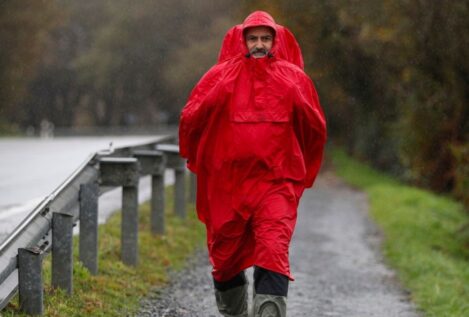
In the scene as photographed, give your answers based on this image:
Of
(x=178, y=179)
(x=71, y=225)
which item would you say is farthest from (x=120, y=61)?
(x=71, y=225)

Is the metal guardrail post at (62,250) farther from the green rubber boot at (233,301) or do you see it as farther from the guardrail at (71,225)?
the green rubber boot at (233,301)

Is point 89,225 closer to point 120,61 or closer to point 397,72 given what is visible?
point 397,72

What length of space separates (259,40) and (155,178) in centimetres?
459

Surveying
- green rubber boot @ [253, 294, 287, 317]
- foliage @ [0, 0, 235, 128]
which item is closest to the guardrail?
green rubber boot @ [253, 294, 287, 317]

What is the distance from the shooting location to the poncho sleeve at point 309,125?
580 cm

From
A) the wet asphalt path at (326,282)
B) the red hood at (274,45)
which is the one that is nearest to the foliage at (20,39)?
the wet asphalt path at (326,282)

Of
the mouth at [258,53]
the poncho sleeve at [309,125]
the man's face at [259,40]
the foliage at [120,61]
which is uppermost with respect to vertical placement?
the man's face at [259,40]

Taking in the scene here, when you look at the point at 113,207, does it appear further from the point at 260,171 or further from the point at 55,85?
the point at 55,85

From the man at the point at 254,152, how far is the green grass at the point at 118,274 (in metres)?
1.11

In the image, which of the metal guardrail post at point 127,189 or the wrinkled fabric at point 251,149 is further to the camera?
the metal guardrail post at point 127,189

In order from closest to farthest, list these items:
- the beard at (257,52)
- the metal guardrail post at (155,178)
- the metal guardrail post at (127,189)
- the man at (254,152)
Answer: the man at (254,152) → the beard at (257,52) → the metal guardrail post at (127,189) → the metal guardrail post at (155,178)

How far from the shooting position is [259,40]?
19.2 ft

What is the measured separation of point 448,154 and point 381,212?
13.0 ft

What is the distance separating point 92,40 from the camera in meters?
73.8
